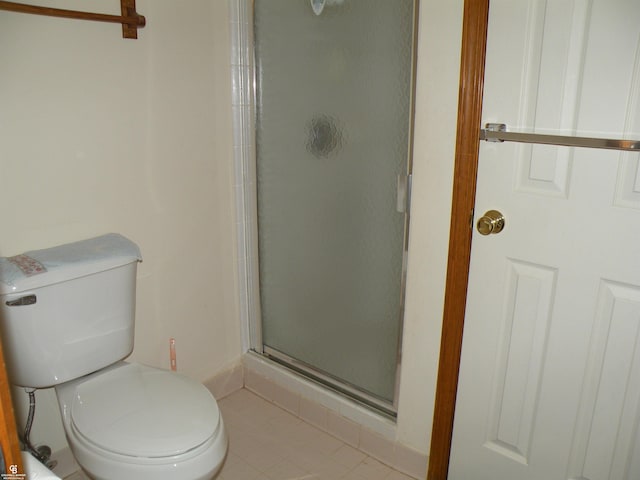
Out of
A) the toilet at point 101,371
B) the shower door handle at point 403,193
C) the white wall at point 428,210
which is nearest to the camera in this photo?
the toilet at point 101,371

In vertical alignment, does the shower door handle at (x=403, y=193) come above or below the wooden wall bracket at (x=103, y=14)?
below

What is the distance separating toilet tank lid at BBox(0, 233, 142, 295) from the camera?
146cm

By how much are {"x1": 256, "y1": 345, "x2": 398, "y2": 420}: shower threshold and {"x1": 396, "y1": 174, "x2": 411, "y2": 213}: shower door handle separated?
71 centimetres

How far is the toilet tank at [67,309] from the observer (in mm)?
1479

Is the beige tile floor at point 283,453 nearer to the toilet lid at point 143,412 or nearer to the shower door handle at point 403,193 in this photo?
the toilet lid at point 143,412

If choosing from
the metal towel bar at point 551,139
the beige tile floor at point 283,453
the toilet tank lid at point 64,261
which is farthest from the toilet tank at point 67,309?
the metal towel bar at point 551,139

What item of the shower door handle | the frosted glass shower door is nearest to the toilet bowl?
the frosted glass shower door

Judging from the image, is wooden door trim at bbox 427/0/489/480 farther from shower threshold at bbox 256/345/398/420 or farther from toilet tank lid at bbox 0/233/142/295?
toilet tank lid at bbox 0/233/142/295

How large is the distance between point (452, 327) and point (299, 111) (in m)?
0.92

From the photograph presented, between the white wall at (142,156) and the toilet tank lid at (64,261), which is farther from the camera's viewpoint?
the white wall at (142,156)

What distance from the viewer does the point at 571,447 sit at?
153 centimetres

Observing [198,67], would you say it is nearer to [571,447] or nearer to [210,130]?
[210,130]

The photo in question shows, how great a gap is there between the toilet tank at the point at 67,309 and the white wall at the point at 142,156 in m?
0.14

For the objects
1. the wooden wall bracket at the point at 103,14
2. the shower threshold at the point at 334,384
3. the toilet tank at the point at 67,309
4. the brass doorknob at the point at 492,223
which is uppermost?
the wooden wall bracket at the point at 103,14
